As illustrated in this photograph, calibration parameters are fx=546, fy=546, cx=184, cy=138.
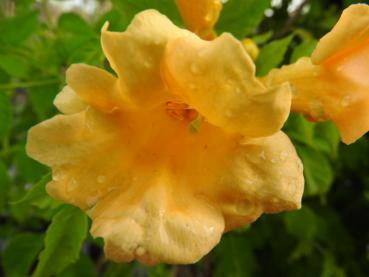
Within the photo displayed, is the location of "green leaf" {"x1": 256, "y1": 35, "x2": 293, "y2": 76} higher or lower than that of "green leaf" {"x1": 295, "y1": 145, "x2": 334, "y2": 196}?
higher

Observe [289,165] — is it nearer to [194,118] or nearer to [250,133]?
[250,133]

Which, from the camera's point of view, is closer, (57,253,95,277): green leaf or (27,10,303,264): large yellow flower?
(27,10,303,264): large yellow flower

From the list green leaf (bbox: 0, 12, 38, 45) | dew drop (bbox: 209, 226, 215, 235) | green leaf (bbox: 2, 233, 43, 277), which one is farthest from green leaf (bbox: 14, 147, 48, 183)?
dew drop (bbox: 209, 226, 215, 235)

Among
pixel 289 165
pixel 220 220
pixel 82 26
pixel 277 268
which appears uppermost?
pixel 289 165

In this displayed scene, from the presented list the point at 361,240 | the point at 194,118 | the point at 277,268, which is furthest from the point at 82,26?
the point at 361,240

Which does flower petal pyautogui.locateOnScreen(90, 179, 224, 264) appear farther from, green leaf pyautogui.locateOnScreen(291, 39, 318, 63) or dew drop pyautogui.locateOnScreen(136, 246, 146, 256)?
green leaf pyautogui.locateOnScreen(291, 39, 318, 63)

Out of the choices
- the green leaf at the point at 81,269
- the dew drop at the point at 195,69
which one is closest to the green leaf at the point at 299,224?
the green leaf at the point at 81,269
